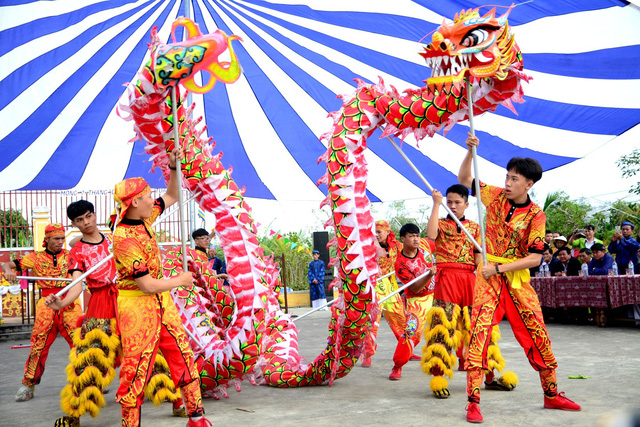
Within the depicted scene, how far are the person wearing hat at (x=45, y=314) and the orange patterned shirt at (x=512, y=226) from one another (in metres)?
3.22

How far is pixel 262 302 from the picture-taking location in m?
4.13

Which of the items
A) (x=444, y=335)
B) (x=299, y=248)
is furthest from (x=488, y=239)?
(x=299, y=248)

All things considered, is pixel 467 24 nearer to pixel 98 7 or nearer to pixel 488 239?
pixel 488 239

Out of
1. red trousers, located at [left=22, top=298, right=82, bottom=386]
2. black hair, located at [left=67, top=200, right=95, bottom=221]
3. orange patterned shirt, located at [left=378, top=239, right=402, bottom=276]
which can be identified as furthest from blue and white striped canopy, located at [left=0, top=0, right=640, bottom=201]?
black hair, located at [left=67, top=200, right=95, bottom=221]

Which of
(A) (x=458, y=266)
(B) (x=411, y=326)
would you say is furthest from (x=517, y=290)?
(B) (x=411, y=326)

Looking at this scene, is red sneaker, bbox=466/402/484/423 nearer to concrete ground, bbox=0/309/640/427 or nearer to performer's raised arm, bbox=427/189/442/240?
concrete ground, bbox=0/309/640/427

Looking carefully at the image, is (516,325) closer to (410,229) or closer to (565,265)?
(410,229)

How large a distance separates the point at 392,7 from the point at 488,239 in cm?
276

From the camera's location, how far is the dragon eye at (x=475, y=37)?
3.66 m

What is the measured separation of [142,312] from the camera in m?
3.20

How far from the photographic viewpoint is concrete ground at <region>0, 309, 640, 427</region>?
3570 millimetres

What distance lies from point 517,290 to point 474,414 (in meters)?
Result: 0.79

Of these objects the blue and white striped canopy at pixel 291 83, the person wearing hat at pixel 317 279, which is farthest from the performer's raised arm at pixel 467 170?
the person wearing hat at pixel 317 279

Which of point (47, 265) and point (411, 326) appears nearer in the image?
point (411, 326)
